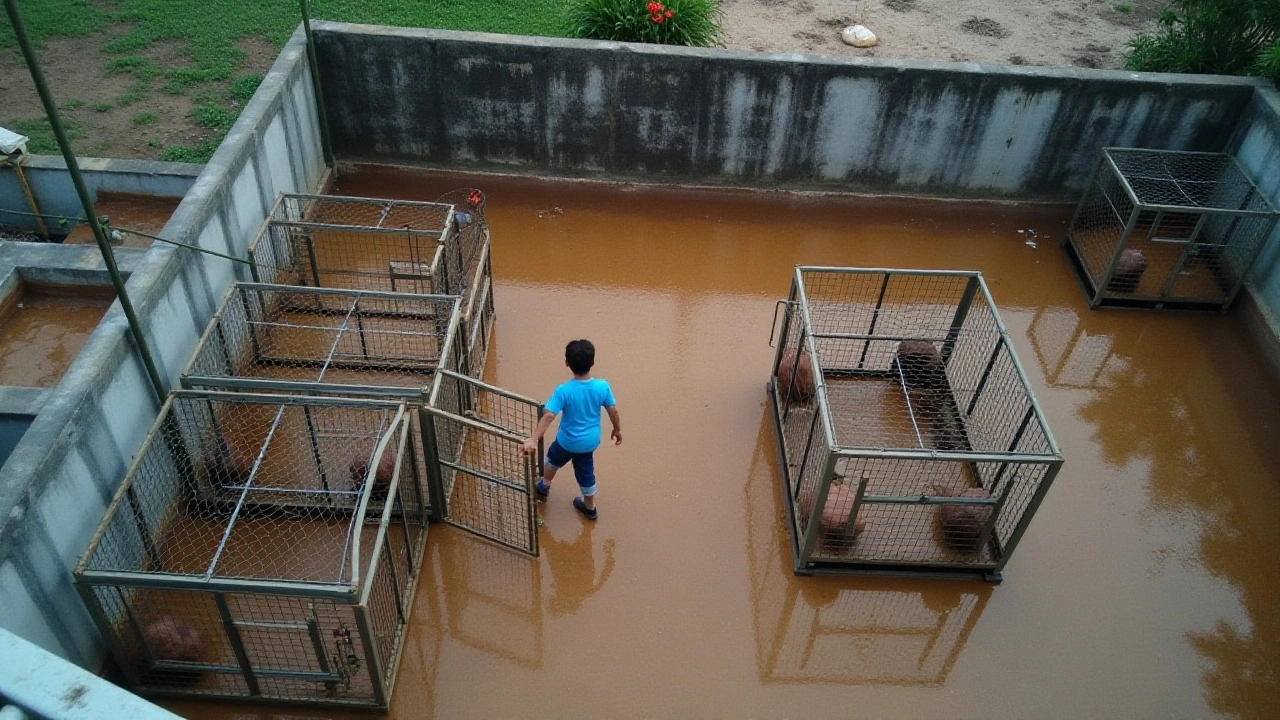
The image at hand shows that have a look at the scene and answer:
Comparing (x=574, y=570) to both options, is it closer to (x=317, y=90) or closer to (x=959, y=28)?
(x=317, y=90)

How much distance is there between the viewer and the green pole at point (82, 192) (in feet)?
14.2

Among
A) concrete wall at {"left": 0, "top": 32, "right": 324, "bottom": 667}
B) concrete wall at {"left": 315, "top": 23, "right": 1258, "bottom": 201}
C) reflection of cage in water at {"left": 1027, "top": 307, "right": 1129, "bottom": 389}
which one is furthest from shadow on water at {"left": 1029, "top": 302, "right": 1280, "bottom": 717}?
concrete wall at {"left": 0, "top": 32, "right": 324, "bottom": 667}

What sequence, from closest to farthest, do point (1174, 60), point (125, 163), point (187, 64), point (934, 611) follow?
point (934, 611), point (125, 163), point (1174, 60), point (187, 64)

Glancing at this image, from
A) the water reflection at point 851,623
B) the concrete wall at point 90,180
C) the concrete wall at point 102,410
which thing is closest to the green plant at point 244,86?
the concrete wall at point 90,180

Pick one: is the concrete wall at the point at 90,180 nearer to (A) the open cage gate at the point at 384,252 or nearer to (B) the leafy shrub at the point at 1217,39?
(A) the open cage gate at the point at 384,252

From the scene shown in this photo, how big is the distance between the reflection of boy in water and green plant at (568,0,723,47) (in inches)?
242

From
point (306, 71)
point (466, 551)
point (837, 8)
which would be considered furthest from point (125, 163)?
point (837, 8)

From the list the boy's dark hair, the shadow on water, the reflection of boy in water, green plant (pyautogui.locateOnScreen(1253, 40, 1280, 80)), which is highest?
green plant (pyautogui.locateOnScreen(1253, 40, 1280, 80))

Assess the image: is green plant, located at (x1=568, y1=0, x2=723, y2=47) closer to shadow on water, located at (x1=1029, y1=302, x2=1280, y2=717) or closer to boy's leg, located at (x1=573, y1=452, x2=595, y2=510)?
shadow on water, located at (x1=1029, y1=302, x2=1280, y2=717)

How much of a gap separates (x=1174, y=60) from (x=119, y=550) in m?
11.7

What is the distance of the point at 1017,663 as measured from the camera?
236 inches

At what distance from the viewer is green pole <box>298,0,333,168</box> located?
9133 mm

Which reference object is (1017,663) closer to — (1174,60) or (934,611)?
(934,611)

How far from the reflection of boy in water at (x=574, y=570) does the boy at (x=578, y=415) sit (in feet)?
1.39
